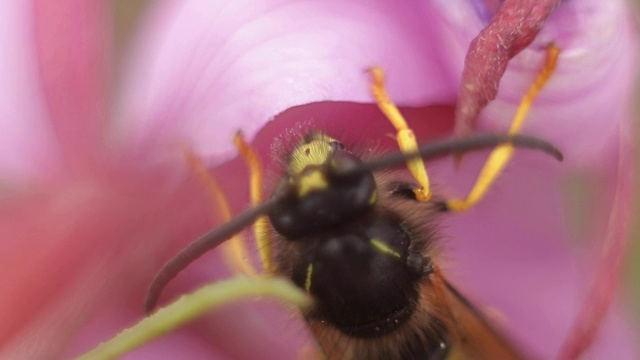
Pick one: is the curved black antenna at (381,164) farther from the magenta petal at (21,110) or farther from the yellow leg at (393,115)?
the magenta petal at (21,110)

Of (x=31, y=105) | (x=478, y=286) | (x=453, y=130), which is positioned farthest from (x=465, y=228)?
(x=31, y=105)

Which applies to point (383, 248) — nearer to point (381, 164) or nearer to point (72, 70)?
point (381, 164)

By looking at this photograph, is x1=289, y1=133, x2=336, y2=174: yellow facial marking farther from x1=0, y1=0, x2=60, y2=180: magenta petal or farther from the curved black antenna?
x1=0, y1=0, x2=60, y2=180: magenta petal

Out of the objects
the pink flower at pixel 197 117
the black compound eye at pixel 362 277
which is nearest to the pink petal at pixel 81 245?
the pink flower at pixel 197 117

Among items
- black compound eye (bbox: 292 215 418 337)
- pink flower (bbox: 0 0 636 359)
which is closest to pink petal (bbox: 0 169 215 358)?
pink flower (bbox: 0 0 636 359)

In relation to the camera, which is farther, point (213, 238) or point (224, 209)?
point (224, 209)

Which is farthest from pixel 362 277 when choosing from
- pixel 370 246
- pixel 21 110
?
pixel 21 110
